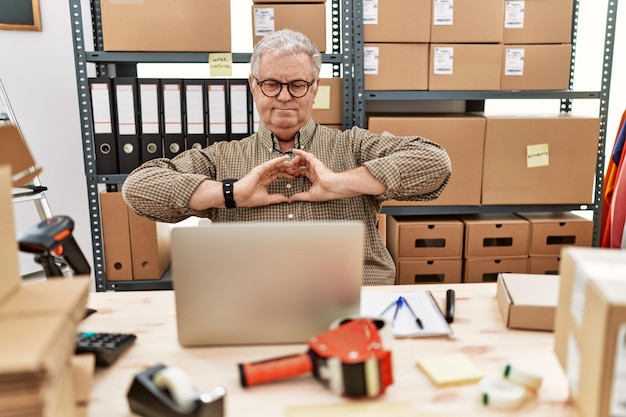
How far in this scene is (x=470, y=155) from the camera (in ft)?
7.16

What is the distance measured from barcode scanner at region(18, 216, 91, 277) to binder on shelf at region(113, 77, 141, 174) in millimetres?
1175

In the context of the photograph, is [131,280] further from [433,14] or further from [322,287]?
[433,14]

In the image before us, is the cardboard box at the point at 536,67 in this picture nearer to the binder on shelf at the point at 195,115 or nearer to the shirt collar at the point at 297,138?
the shirt collar at the point at 297,138

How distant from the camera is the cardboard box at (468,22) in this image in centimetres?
211

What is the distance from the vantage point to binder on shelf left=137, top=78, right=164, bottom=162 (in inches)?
79.8

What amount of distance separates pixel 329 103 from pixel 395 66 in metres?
0.31

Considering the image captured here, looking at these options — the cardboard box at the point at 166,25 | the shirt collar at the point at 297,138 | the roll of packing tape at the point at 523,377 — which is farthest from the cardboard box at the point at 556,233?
the roll of packing tape at the point at 523,377

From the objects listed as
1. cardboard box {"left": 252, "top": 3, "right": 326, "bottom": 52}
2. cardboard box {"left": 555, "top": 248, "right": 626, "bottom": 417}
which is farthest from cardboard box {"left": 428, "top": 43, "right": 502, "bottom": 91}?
cardboard box {"left": 555, "top": 248, "right": 626, "bottom": 417}

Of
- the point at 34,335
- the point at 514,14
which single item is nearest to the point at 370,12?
the point at 514,14

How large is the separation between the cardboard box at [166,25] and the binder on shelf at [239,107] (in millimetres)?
166

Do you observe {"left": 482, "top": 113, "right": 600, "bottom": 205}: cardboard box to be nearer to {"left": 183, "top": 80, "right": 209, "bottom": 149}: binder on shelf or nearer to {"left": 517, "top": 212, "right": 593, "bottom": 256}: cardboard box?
{"left": 517, "top": 212, "right": 593, "bottom": 256}: cardboard box

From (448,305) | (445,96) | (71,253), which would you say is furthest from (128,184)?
(445,96)

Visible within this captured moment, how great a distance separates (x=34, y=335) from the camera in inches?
23.8

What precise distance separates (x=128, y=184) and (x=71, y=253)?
0.60m
